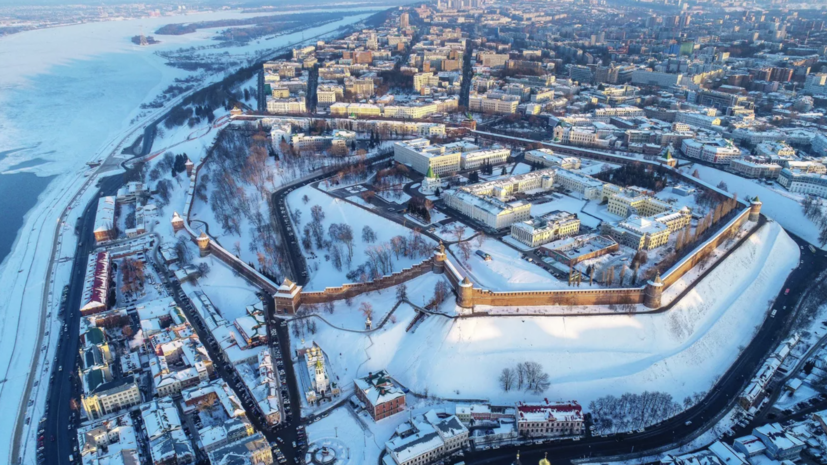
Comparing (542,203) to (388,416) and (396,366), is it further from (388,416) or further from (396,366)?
(388,416)

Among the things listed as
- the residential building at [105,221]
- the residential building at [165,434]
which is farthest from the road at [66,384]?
the residential building at [165,434]

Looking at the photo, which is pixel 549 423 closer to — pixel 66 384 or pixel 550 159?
pixel 66 384

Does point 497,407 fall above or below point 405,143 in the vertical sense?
below

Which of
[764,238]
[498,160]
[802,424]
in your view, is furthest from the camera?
[498,160]

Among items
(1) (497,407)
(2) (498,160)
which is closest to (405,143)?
(2) (498,160)

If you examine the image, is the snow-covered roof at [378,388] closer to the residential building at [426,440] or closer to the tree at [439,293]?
the residential building at [426,440]

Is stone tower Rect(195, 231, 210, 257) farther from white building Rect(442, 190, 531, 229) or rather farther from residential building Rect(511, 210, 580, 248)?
residential building Rect(511, 210, 580, 248)
